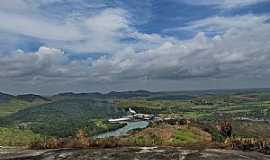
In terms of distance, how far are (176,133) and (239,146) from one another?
48.8 meters

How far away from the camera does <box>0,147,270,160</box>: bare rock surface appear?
17.8 m

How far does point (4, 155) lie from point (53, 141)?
293 cm

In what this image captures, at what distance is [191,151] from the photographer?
750 inches

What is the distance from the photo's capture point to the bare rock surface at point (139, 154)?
17844mm

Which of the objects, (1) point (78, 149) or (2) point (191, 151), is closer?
(2) point (191, 151)

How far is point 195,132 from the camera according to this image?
250 feet

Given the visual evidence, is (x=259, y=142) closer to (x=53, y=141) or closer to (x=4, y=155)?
(x=53, y=141)

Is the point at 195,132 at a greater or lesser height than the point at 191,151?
lesser

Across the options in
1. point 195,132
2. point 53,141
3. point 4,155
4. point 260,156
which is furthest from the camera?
point 195,132

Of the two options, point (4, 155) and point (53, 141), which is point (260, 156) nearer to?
point (53, 141)

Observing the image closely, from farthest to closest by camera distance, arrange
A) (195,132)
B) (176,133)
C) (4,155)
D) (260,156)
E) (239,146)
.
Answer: (195,132) < (176,133) < (4,155) < (239,146) < (260,156)

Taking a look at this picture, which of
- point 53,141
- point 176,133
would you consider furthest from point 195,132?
point 53,141

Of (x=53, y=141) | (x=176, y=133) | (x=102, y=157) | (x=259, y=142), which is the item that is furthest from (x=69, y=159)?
(x=176, y=133)

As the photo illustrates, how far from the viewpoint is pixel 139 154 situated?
1886 cm
